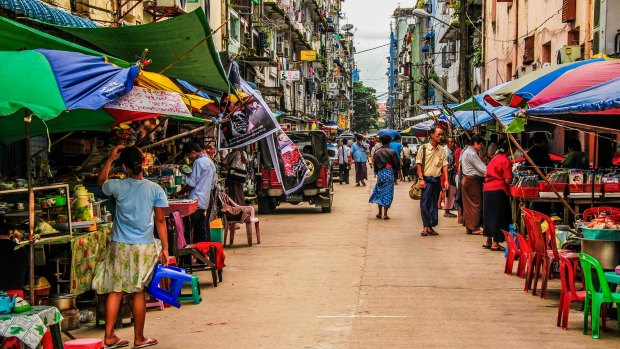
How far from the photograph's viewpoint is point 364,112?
150750mm

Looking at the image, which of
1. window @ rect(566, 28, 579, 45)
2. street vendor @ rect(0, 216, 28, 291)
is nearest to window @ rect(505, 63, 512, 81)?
window @ rect(566, 28, 579, 45)

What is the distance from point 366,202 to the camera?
977 inches

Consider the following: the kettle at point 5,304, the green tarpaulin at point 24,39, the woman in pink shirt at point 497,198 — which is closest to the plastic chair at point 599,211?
the woman in pink shirt at point 497,198

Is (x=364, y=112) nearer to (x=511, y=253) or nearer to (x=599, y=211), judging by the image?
(x=511, y=253)

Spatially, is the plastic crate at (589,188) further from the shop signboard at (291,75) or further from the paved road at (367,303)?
the shop signboard at (291,75)

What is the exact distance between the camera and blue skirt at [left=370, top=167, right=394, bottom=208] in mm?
18688

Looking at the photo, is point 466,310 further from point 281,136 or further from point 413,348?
point 281,136

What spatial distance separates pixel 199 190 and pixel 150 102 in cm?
372

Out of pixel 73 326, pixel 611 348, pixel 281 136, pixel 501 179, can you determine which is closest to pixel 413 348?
pixel 611 348

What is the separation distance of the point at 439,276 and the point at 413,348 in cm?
411

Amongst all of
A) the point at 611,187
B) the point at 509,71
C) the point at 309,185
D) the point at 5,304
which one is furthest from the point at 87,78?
the point at 509,71

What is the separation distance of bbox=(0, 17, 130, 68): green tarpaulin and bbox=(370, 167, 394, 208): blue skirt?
35.5 ft

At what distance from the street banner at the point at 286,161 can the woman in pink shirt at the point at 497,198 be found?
Answer: 3247 mm

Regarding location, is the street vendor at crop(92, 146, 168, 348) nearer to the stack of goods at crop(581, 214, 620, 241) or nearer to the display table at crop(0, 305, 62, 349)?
the display table at crop(0, 305, 62, 349)
